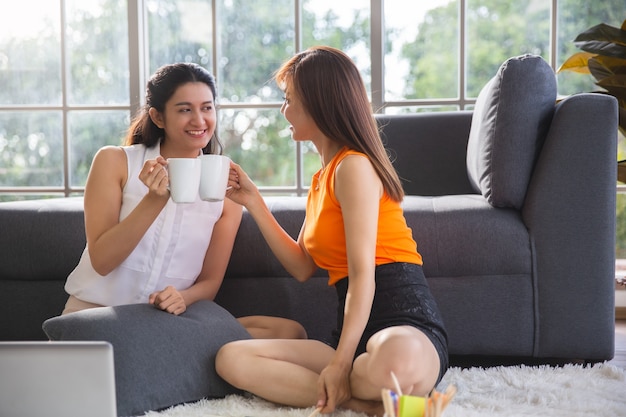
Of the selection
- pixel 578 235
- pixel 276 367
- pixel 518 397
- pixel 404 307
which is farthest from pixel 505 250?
pixel 276 367

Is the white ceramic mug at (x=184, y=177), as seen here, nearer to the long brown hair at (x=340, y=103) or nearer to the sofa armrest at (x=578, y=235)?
the long brown hair at (x=340, y=103)

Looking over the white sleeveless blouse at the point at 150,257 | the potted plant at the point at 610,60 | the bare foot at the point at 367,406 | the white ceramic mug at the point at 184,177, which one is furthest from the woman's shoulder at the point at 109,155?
the potted plant at the point at 610,60

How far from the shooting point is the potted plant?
308 cm

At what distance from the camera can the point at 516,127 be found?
219 centimetres

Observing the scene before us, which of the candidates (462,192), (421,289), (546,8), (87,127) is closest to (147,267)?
(421,289)

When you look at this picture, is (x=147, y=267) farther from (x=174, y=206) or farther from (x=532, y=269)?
(x=532, y=269)

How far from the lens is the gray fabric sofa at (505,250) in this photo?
2090mm

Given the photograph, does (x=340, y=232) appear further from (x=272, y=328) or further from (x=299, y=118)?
(x=272, y=328)

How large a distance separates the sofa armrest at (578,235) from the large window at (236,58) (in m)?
1.57

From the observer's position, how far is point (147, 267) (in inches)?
77.0

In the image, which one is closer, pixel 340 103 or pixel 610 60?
pixel 340 103

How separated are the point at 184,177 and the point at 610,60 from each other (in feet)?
7.53

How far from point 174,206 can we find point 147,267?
0.59 feet

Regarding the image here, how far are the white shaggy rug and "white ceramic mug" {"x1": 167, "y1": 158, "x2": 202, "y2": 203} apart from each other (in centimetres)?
50
